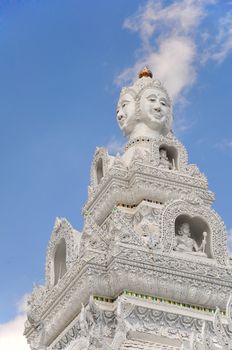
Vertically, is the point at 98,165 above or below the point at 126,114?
below

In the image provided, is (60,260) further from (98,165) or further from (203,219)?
(203,219)

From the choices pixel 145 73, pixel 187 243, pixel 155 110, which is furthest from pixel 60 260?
pixel 145 73

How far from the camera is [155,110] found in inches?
915

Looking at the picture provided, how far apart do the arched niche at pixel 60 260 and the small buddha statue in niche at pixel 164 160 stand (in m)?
3.77

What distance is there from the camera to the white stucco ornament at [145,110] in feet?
76.1

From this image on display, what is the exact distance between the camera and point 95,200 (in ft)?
71.7

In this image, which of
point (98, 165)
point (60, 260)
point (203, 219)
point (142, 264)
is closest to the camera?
point (142, 264)

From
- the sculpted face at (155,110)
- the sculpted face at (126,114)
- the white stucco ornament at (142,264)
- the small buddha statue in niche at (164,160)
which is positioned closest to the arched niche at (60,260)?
the white stucco ornament at (142,264)

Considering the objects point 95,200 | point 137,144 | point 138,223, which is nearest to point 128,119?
point 137,144

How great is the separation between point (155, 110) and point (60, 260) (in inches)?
224

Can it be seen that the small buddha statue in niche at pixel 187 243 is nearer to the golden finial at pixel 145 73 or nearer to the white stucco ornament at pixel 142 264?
the white stucco ornament at pixel 142 264

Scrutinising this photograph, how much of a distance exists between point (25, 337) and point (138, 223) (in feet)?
15.7

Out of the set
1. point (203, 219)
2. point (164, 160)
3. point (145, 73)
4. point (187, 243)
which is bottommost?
point (187, 243)

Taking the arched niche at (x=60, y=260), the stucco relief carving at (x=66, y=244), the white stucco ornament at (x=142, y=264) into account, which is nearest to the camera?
the white stucco ornament at (x=142, y=264)
